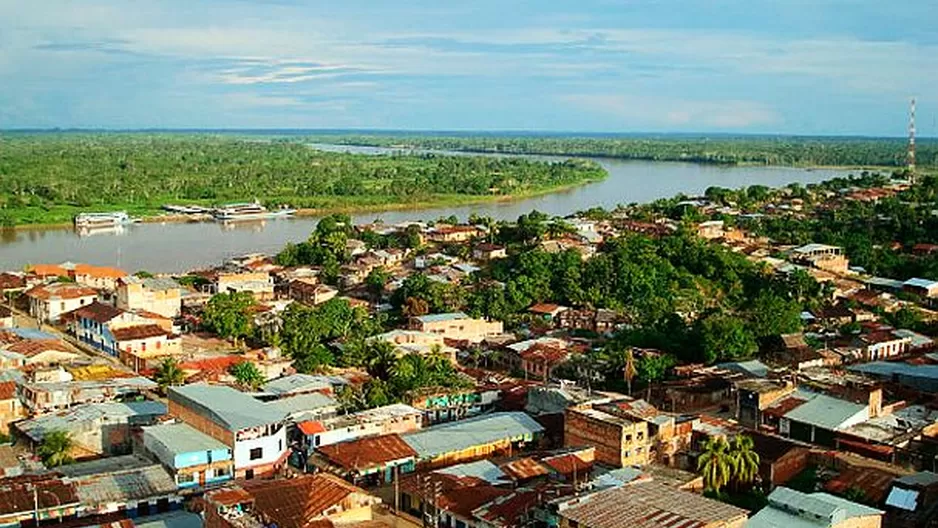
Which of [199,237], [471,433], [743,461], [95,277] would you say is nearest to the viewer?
[743,461]

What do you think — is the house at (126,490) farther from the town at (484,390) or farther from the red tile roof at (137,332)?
the red tile roof at (137,332)

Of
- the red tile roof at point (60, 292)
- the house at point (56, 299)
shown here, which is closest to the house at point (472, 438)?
the house at point (56, 299)

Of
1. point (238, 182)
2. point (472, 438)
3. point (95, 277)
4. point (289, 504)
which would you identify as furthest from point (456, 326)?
point (238, 182)

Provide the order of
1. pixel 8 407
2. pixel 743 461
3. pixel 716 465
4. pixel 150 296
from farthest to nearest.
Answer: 1. pixel 150 296
2. pixel 8 407
3. pixel 743 461
4. pixel 716 465

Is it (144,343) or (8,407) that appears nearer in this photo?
(8,407)

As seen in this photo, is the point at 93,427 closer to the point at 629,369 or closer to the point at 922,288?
the point at 629,369

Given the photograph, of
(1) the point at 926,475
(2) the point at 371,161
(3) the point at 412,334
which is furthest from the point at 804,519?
(2) the point at 371,161

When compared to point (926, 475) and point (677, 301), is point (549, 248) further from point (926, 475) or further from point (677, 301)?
point (926, 475)
